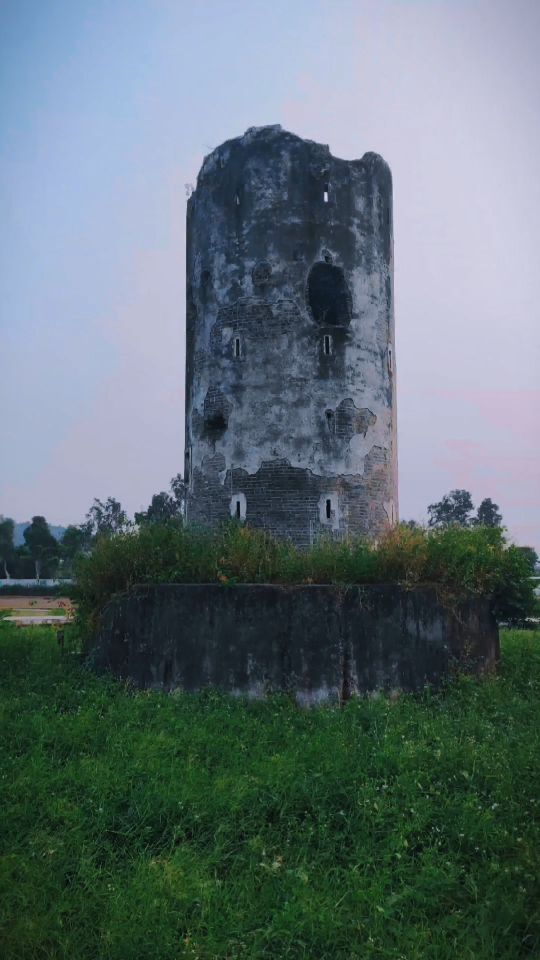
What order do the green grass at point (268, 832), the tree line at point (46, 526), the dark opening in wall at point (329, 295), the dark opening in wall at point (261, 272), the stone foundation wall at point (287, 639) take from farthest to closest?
the tree line at point (46, 526), the dark opening in wall at point (329, 295), the dark opening in wall at point (261, 272), the stone foundation wall at point (287, 639), the green grass at point (268, 832)

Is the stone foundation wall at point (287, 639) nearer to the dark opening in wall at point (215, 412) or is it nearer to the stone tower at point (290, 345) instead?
the stone tower at point (290, 345)

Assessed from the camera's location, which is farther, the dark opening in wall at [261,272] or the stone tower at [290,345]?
the dark opening in wall at [261,272]

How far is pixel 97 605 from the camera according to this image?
341 inches

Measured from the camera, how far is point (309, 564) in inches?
319

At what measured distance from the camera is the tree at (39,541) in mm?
47219

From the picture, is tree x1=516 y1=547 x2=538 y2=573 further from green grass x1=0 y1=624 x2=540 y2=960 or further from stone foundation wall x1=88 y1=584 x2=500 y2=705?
green grass x1=0 y1=624 x2=540 y2=960

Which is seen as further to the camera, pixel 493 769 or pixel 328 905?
pixel 493 769

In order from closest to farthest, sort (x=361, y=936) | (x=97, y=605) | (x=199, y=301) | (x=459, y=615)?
(x=361, y=936)
(x=459, y=615)
(x=97, y=605)
(x=199, y=301)

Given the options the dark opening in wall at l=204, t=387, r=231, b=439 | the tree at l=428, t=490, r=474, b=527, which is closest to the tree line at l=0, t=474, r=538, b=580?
the tree at l=428, t=490, r=474, b=527

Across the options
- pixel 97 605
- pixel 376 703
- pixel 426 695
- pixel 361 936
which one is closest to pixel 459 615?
pixel 426 695

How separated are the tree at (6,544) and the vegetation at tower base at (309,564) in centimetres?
4321

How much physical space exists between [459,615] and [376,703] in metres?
1.57

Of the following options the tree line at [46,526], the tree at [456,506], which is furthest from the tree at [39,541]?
the tree at [456,506]

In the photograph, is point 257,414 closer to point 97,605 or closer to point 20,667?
point 97,605
